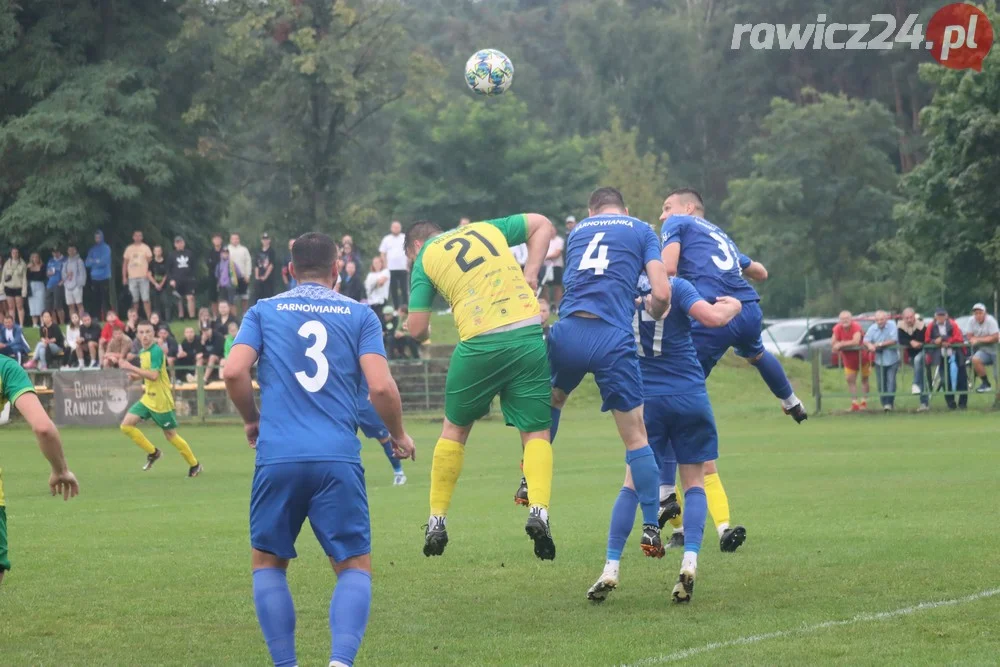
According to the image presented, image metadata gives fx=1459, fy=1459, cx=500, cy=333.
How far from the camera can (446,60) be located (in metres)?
84.2

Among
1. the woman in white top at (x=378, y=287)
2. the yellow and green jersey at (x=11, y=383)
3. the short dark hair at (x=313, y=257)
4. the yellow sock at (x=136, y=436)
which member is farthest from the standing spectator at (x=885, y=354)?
the yellow and green jersey at (x=11, y=383)

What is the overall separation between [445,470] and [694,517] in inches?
61.7

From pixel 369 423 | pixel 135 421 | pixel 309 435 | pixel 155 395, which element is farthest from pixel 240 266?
pixel 309 435

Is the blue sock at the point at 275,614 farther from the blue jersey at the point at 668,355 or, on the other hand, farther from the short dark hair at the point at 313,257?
the blue jersey at the point at 668,355

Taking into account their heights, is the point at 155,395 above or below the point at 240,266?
below

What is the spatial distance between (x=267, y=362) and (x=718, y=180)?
7446 cm

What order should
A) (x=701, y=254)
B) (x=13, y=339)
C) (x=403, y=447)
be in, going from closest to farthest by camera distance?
(x=403, y=447) < (x=701, y=254) < (x=13, y=339)

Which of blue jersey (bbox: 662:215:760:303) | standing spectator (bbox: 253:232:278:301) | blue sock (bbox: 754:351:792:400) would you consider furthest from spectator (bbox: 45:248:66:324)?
blue jersey (bbox: 662:215:760:303)

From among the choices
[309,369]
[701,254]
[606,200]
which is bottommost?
[309,369]

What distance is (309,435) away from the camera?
6.38 metres

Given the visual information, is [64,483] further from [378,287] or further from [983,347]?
[378,287]

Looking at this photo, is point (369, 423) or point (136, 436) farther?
point (136, 436)

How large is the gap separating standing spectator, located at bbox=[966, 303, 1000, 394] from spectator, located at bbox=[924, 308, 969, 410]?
25cm

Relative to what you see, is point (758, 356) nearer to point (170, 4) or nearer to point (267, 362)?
point (267, 362)
